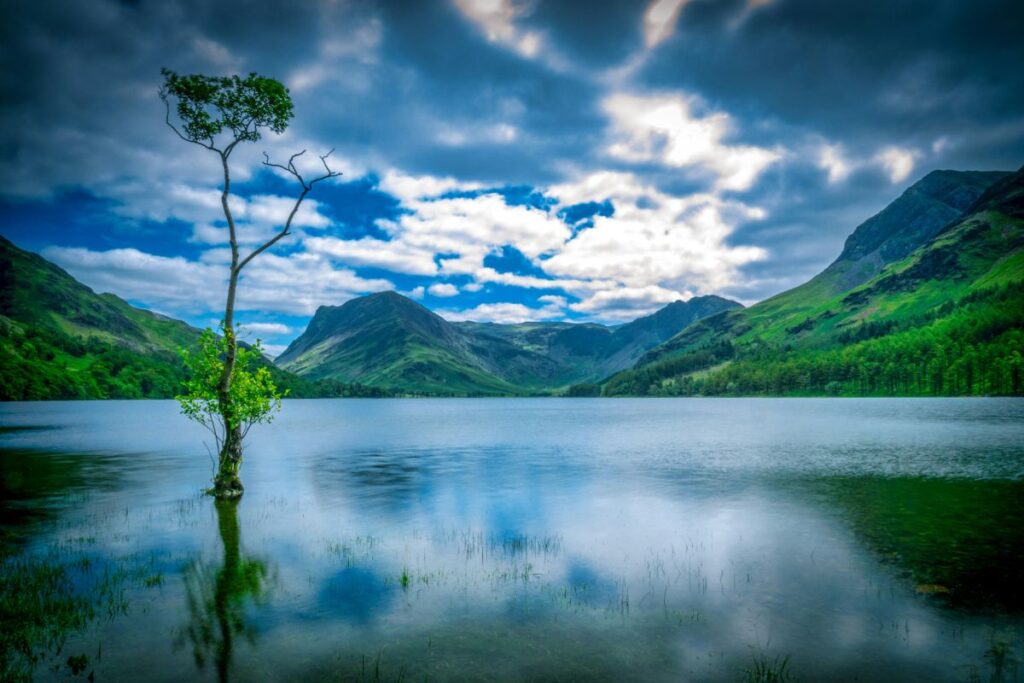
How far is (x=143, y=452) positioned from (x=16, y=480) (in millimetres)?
28435

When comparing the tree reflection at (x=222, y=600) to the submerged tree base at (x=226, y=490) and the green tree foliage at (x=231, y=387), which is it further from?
the submerged tree base at (x=226, y=490)

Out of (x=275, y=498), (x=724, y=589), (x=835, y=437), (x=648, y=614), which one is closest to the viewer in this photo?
(x=648, y=614)

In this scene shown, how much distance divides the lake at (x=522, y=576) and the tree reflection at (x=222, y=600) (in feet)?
0.36

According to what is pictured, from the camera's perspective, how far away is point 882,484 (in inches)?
1857

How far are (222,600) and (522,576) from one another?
11939 mm

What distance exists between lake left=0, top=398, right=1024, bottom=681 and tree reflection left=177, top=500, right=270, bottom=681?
0.11 meters

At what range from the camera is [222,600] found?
812 inches

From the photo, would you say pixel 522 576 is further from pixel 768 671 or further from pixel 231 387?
pixel 231 387

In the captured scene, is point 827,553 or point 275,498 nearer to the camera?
point 827,553

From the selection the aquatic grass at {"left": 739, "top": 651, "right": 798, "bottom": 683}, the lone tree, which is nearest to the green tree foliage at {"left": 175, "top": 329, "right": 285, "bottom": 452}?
the lone tree

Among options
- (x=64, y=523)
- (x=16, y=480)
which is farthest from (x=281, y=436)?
(x=64, y=523)

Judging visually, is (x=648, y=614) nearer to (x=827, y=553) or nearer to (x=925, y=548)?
(x=827, y=553)

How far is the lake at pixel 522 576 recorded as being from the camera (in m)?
15.8

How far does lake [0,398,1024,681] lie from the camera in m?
15.8
